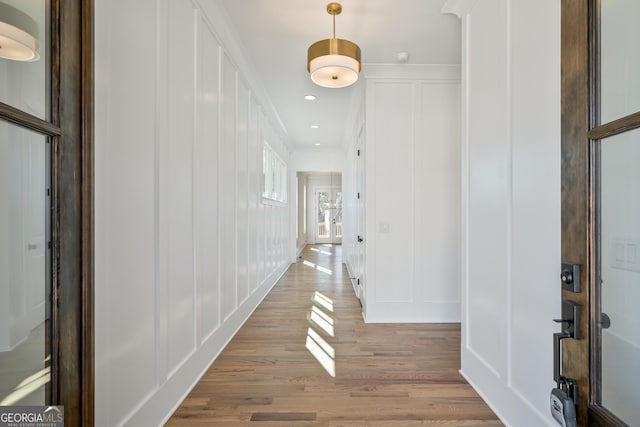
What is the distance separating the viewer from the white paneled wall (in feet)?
4.48

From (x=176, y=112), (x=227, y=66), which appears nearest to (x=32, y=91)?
(x=176, y=112)

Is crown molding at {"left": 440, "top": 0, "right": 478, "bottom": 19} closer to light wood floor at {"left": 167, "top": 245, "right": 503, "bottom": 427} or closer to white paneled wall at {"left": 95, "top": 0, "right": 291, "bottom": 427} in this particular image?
white paneled wall at {"left": 95, "top": 0, "right": 291, "bottom": 427}

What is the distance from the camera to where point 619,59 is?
877 millimetres

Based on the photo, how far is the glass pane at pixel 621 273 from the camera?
33.3 inches

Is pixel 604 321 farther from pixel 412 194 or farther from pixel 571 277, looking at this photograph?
pixel 412 194

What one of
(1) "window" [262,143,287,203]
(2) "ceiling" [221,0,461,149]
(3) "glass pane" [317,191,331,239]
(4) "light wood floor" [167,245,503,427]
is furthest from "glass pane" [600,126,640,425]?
(3) "glass pane" [317,191,331,239]

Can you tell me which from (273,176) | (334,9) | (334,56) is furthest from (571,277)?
(273,176)

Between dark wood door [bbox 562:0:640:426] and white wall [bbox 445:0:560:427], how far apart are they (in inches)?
20.5

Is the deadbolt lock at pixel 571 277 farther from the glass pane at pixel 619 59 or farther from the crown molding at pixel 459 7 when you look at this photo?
the crown molding at pixel 459 7

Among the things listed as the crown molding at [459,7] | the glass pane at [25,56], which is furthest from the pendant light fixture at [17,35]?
the crown molding at [459,7]

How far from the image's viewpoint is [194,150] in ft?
7.29

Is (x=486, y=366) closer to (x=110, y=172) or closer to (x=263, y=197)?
(x=110, y=172)

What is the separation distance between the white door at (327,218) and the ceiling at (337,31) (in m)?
8.51

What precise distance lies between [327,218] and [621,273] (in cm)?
1190
